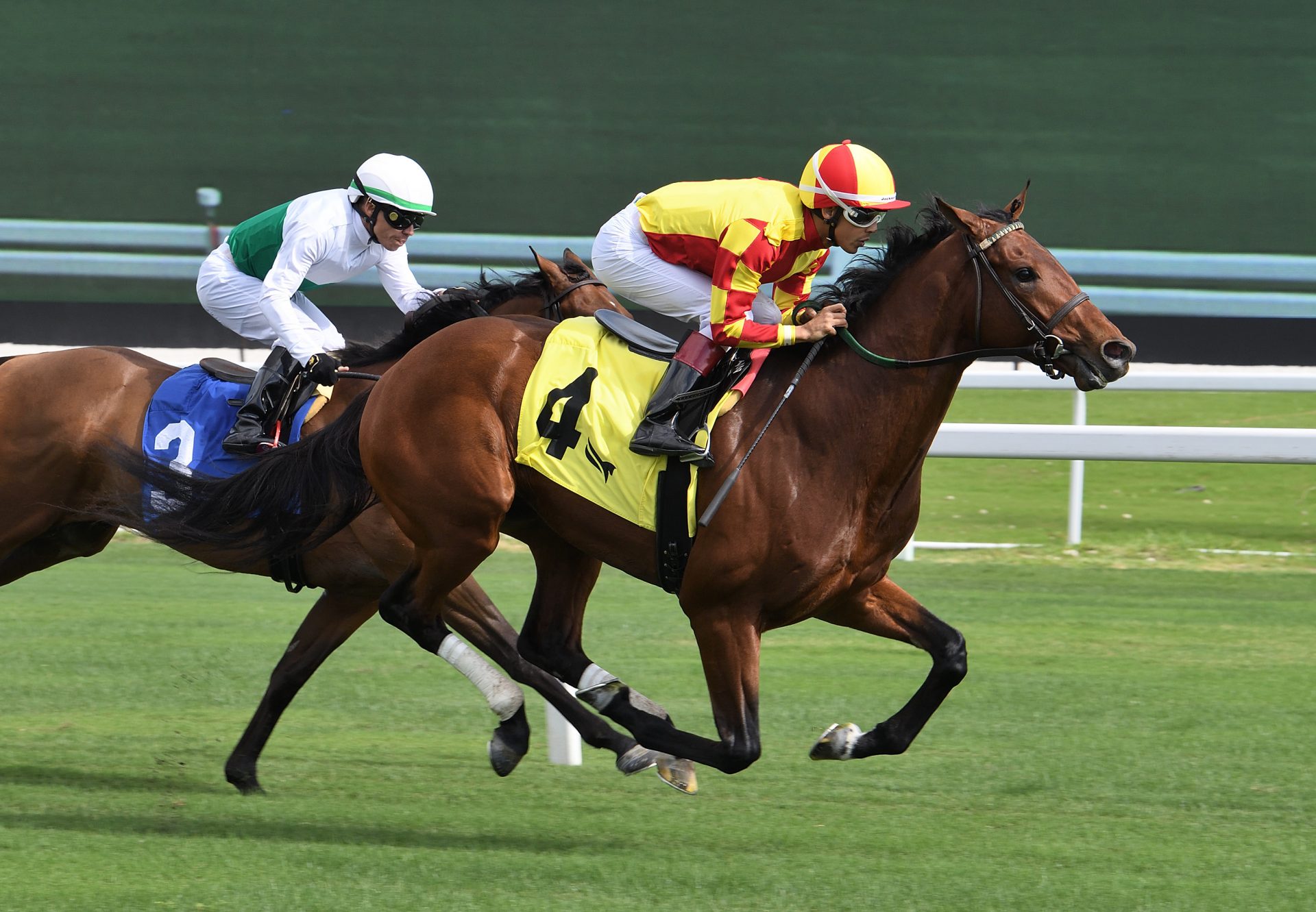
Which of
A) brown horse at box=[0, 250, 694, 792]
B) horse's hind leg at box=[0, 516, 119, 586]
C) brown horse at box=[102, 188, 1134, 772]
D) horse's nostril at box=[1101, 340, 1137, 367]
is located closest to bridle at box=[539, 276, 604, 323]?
brown horse at box=[0, 250, 694, 792]

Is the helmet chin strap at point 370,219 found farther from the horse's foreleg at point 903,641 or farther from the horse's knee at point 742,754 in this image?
the horse's knee at point 742,754

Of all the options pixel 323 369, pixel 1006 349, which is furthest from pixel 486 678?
pixel 1006 349

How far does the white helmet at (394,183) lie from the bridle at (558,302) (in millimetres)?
476

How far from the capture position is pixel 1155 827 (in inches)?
153

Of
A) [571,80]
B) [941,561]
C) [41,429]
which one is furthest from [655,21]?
[41,429]

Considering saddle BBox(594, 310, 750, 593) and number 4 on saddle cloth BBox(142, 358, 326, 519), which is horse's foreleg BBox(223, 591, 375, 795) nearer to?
number 4 on saddle cloth BBox(142, 358, 326, 519)

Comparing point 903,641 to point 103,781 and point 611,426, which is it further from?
point 103,781

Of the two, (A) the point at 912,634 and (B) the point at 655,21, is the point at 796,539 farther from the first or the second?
(B) the point at 655,21

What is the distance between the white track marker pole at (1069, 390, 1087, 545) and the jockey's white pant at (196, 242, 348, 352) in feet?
12.2

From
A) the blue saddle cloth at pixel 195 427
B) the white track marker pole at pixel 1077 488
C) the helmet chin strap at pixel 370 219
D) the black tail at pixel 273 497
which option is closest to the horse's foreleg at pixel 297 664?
the black tail at pixel 273 497

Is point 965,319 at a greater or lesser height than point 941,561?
greater

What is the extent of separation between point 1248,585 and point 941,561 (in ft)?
4.69

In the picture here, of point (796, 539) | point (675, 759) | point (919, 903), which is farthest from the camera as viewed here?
point (675, 759)

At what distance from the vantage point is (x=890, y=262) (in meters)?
3.90
